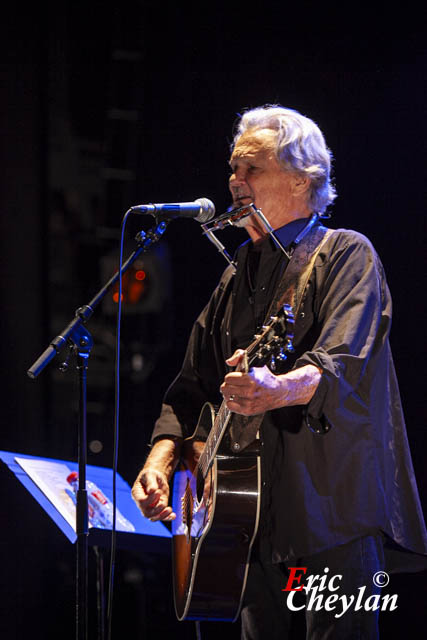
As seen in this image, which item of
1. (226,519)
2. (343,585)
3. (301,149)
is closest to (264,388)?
(226,519)

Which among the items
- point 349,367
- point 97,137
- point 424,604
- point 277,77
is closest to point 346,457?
point 349,367

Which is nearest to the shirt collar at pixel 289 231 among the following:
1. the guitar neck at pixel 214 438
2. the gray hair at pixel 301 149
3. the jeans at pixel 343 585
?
the gray hair at pixel 301 149

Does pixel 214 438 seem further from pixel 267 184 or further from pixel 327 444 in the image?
pixel 267 184

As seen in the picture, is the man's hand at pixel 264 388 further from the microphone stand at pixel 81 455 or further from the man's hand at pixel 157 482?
the man's hand at pixel 157 482

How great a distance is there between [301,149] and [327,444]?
1040mm

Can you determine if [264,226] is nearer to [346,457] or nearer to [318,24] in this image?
[346,457]

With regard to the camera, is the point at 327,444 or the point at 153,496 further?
the point at 153,496

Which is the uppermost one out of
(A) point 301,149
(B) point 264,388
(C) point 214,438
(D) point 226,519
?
(A) point 301,149

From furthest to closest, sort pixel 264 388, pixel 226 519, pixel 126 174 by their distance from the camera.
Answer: pixel 126 174 < pixel 226 519 < pixel 264 388

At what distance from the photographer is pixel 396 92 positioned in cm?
285

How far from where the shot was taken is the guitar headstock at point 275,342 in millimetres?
1770

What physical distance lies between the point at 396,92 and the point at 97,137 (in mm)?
1599

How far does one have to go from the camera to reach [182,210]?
2180 mm

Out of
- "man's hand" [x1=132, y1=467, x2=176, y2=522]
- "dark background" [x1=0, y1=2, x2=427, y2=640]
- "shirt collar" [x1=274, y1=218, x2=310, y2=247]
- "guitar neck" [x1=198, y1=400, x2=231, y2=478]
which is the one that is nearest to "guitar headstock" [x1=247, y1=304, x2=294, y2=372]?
"guitar neck" [x1=198, y1=400, x2=231, y2=478]
